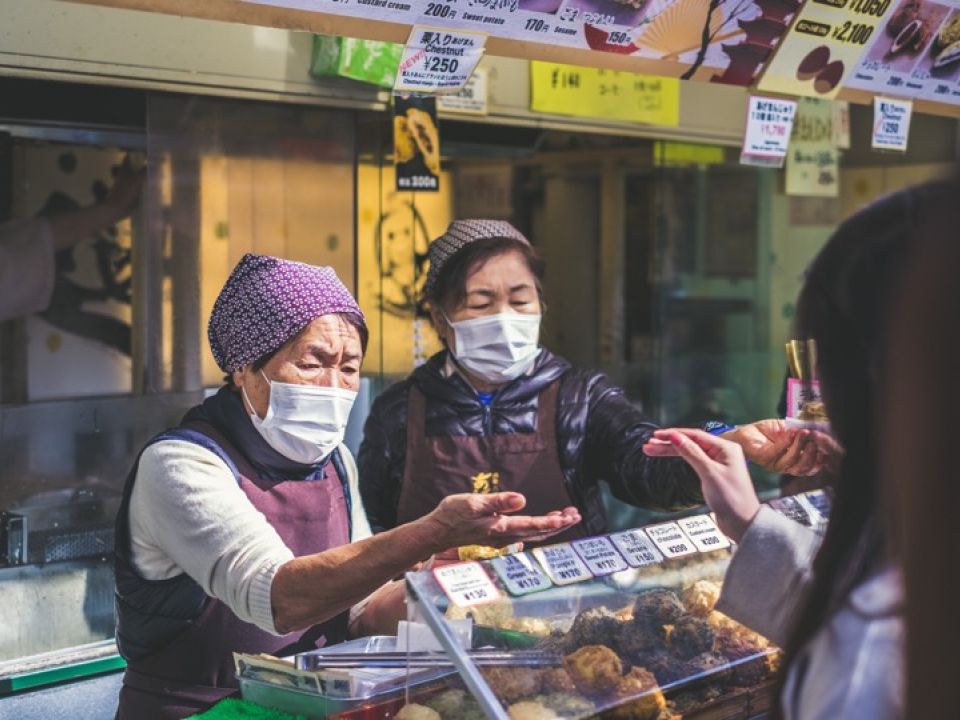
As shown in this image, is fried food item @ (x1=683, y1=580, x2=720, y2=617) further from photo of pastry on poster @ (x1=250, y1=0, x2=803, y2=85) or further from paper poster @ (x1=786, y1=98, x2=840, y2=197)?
paper poster @ (x1=786, y1=98, x2=840, y2=197)

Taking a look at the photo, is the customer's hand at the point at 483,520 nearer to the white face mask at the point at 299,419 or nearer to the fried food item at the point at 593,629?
the fried food item at the point at 593,629

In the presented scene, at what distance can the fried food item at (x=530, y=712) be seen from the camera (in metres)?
1.89

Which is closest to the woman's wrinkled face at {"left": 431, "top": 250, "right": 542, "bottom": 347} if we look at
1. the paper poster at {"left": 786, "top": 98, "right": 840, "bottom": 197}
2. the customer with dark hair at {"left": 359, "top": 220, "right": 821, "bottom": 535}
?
the customer with dark hair at {"left": 359, "top": 220, "right": 821, "bottom": 535}

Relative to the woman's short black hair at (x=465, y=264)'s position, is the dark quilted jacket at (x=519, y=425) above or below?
below

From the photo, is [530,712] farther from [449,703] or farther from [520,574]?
[520,574]

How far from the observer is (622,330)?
271 inches

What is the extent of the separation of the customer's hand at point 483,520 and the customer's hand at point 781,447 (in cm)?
49

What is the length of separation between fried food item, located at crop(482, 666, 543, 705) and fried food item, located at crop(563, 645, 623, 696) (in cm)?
7

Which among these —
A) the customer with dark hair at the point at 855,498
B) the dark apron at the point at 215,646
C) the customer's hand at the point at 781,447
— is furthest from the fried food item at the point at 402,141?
the customer with dark hair at the point at 855,498

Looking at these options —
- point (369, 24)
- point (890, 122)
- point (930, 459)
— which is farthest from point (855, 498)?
point (890, 122)

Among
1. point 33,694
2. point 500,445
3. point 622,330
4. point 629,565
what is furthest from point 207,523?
point 622,330

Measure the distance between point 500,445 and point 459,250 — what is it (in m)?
0.55

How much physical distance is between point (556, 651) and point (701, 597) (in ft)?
1.17

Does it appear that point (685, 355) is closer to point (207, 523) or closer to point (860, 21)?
point (860, 21)
